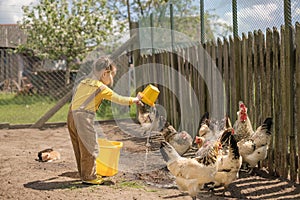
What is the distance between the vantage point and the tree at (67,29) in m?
16.2

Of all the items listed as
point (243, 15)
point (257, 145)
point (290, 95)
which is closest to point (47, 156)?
point (257, 145)

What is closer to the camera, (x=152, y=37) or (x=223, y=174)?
(x=223, y=174)

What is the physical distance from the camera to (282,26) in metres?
4.59

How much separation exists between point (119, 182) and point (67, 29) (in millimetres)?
12252

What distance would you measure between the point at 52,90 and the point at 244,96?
963 centimetres

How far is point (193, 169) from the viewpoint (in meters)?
4.13

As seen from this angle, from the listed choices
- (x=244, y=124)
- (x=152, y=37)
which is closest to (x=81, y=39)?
(x=152, y=37)

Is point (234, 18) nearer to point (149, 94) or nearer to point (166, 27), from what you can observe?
point (149, 94)

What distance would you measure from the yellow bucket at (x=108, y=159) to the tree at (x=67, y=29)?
35.5 ft

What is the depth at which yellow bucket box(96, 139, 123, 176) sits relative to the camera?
16.7 ft

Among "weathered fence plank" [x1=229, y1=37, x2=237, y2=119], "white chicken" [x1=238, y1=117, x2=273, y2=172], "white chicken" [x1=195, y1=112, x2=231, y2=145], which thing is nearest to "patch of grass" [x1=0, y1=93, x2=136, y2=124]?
"white chicken" [x1=195, y1=112, x2=231, y2=145]

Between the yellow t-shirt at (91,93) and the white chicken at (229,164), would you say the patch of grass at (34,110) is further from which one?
the white chicken at (229,164)

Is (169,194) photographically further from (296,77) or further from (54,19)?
(54,19)

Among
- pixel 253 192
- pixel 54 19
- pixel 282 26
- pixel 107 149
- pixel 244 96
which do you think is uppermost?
pixel 54 19
